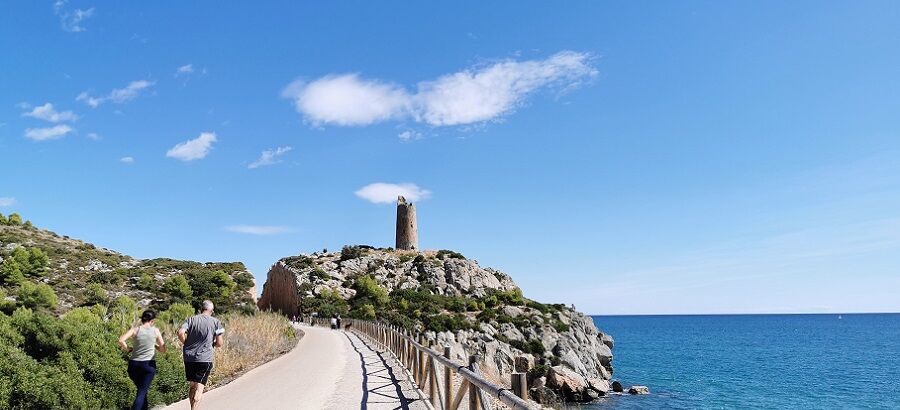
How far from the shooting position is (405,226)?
86.6 metres

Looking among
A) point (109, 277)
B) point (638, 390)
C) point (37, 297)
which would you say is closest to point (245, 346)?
point (37, 297)

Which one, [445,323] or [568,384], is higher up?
[445,323]

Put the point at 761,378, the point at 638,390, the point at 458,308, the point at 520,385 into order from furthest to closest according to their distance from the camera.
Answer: the point at 458,308, the point at 761,378, the point at 638,390, the point at 520,385

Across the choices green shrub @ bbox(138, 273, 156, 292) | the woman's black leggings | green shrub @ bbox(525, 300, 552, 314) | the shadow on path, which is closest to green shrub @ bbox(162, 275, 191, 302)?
green shrub @ bbox(138, 273, 156, 292)

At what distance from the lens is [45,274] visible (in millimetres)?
48156

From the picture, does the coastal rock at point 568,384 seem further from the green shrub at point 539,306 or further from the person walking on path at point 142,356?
the person walking on path at point 142,356

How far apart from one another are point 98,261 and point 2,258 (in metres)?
10.5

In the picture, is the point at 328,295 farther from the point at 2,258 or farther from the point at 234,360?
the point at 234,360

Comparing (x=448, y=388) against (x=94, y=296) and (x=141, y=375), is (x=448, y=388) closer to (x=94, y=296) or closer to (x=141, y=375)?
(x=141, y=375)

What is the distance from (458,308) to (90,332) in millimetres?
48978

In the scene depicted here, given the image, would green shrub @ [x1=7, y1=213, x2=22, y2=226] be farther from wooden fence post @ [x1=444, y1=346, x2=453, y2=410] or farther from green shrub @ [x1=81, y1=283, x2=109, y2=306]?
wooden fence post @ [x1=444, y1=346, x2=453, y2=410]

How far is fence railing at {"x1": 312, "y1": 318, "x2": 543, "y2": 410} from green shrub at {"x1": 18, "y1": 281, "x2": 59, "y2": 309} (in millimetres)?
26229

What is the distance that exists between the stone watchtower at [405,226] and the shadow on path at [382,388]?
2637 inches

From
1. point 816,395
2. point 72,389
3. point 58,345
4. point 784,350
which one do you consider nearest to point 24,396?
point 72,389
